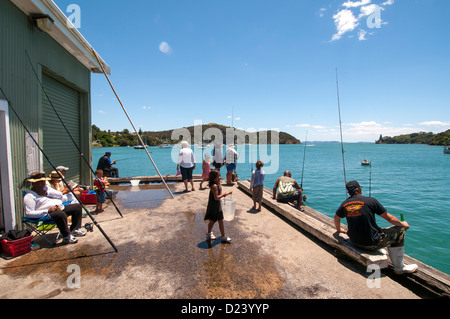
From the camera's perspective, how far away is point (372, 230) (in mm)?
3602

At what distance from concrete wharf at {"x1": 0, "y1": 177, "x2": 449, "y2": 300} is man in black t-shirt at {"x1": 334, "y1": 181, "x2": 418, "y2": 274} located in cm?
32

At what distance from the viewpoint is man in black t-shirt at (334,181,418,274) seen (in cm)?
345

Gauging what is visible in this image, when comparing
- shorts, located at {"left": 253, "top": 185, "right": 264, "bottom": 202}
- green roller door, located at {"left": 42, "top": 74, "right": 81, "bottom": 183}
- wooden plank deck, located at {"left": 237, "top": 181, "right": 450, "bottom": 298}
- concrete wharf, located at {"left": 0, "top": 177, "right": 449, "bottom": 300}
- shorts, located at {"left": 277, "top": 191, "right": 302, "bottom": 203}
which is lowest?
concrete wharf, located at {"left": 0, "top": 177, "right": 449, "bottom": 300}

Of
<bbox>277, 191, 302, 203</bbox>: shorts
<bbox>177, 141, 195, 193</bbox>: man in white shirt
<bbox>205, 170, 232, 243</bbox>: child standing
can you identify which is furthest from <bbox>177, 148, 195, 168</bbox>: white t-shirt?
<bbox>205, 170, 232, 243</bbox>: child standing

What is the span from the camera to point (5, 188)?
4297 mm

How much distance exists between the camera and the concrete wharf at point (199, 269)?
3018 mm

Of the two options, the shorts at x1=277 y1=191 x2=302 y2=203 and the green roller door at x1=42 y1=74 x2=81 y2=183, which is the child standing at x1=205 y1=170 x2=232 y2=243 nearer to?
the shorts at x1=277 y1=191 x2=302 y2=203

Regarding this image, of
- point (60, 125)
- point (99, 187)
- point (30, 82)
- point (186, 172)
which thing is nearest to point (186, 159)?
point (186, 172)

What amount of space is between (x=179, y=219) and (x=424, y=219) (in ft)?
48.3

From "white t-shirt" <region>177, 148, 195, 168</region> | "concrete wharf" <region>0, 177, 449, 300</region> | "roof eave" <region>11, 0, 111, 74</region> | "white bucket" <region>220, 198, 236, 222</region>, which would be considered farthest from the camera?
"white t-shirt" <region>177, 148, 195, 168</region>

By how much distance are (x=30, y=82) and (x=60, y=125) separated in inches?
112

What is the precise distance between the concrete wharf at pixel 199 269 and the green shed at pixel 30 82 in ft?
5.18

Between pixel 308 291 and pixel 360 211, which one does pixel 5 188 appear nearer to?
pixel 308 291
